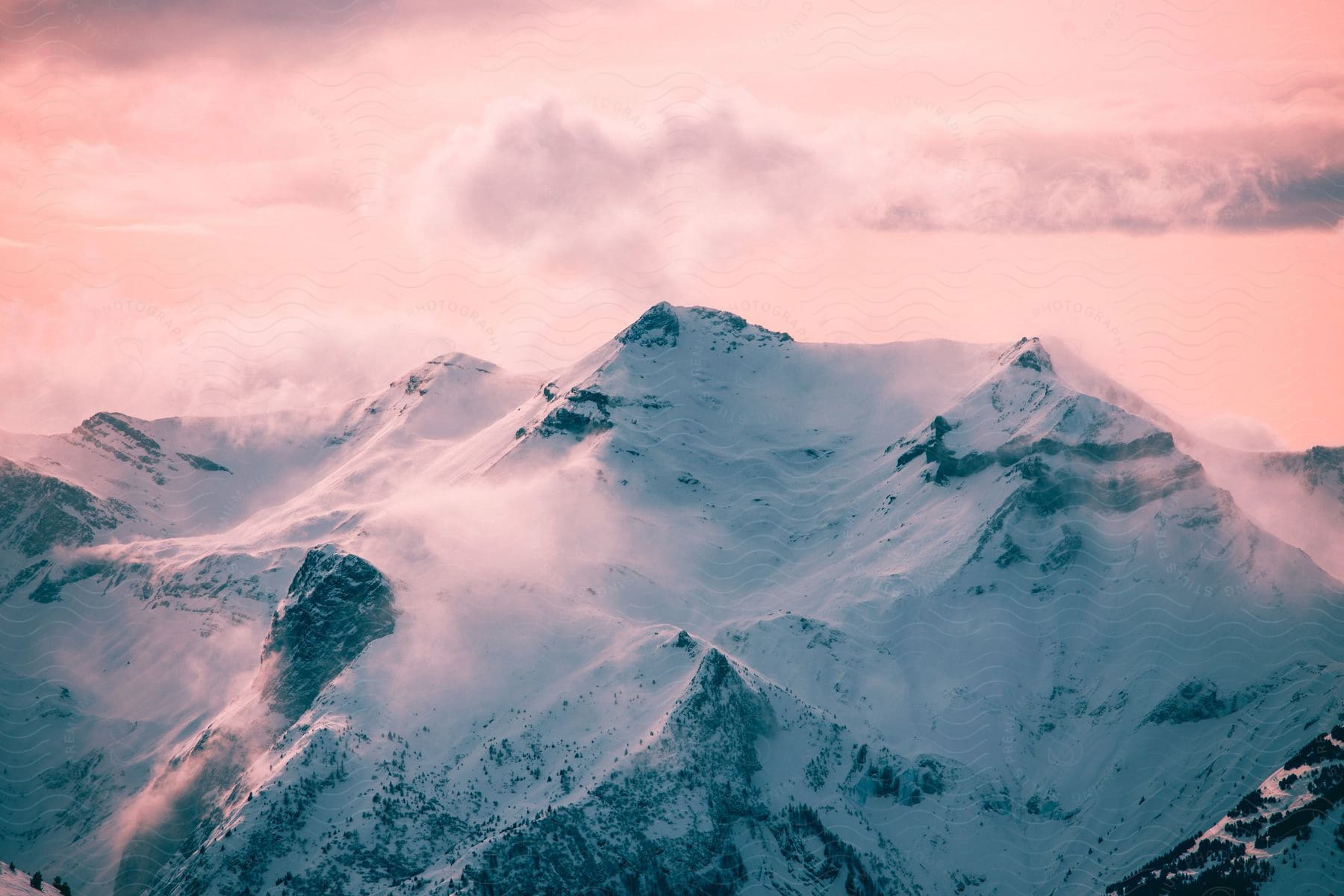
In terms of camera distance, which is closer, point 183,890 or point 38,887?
point 38,887

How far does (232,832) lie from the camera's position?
646ft

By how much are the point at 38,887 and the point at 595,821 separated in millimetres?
87959

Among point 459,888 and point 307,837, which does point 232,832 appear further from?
point 459,888

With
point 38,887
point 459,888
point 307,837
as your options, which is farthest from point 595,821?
point 38,887

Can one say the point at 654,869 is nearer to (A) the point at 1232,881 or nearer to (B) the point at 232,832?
(B) the point at 232,832

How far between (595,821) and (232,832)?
196 feet

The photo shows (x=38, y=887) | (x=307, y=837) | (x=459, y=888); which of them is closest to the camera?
(x=38, y=887)

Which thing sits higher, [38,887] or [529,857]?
[38,887]

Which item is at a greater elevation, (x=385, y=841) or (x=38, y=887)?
(x=38, y=887)

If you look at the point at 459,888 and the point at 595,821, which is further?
the point at 595,821

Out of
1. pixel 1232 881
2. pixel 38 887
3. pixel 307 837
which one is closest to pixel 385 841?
pixel 307 837

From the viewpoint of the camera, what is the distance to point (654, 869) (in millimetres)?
199000

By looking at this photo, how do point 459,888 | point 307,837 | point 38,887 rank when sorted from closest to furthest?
point 38,887 → point 459,888 → point 307,837

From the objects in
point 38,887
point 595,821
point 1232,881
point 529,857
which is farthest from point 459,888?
point 1232,881
